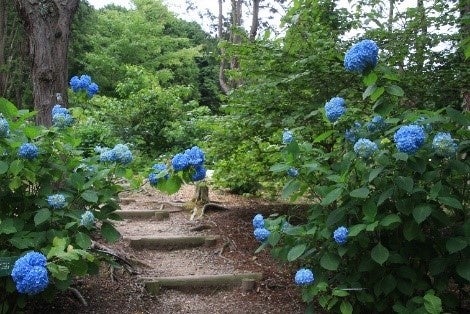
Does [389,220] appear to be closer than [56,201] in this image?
Yes

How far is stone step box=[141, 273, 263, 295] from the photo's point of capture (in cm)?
377

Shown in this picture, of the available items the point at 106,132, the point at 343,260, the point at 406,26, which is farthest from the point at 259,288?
the point at 106,132

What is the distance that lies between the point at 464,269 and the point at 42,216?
215cm

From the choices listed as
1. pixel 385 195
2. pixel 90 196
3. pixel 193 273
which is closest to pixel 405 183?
pixel 385 195

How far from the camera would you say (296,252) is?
2.71 meters

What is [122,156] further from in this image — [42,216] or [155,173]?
[42,216]

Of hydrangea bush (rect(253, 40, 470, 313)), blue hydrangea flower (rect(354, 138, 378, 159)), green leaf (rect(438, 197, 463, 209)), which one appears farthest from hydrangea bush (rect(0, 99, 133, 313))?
green leaf (rect(438, 197, 463, 209))

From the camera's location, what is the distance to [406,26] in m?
4.18

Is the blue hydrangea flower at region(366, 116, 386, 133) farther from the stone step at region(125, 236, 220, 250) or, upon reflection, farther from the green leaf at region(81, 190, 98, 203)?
the stone step at region(125, 236, 220, 250)

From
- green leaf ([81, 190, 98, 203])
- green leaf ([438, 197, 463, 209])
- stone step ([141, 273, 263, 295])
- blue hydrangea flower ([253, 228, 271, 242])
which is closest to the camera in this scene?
green leaf ([438, 197, 463, 209])

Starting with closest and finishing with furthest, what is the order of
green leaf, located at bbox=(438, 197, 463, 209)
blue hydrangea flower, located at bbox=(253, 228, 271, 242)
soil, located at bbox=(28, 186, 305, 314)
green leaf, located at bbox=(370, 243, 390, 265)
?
green leaf, located at bbox=(438, 197, 463, 209) → green leaf, located at bbox=(370, 243, 390, 265) → blue hydrangea flower, located at bbox=(253, 228, 271, 242) → soil, located at bbox=(28, 186, 305, 314)

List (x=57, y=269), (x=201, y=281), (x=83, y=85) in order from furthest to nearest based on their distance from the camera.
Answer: (x=201, y=281), (x=83, y=85), (x=57, y=269)

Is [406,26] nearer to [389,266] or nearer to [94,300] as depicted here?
[389,266]

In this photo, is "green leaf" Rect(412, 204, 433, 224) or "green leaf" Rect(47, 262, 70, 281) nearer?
"green leaf" Rect(47, 262, 70, 281)
